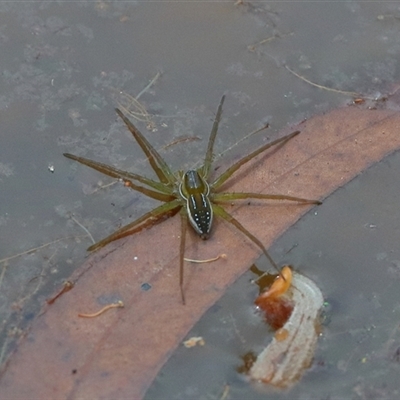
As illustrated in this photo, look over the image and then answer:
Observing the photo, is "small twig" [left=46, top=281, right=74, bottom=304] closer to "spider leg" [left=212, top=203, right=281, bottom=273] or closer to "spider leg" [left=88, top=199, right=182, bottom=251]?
"spider leg" [left=88, top=199, right=182, bottom=251]

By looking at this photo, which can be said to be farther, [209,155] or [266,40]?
[266,40]

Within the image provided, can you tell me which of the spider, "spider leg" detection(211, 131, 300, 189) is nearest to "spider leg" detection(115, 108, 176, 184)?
the spider

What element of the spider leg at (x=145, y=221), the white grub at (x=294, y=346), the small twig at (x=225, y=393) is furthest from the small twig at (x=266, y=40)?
the small twig at (x=225, y=393)

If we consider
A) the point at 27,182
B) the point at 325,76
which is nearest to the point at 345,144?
the point at 325,76

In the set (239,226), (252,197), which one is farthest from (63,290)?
(252,197)

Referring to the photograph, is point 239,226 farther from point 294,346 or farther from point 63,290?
point 63,290

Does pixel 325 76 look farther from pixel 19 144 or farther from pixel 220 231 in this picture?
pixel 19 144
